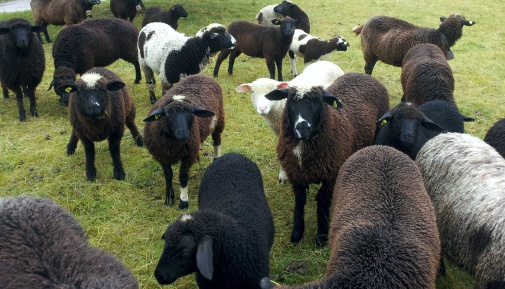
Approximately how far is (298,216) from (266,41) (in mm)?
5588

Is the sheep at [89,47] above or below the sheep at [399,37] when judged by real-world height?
below

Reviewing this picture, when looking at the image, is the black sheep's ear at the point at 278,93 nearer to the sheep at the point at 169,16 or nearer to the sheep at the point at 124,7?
the sheep at the point at 169,16

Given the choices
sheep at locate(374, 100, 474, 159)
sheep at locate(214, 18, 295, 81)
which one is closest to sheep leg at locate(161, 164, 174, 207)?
sheep at locate(374, 100, 474, 159)

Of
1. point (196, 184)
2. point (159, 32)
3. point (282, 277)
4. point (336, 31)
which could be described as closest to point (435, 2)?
point (336, 31)

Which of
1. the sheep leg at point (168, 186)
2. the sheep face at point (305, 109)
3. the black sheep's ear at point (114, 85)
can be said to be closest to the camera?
the sheep face at point (305, 109)

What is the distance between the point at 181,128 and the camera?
4660 millimetres

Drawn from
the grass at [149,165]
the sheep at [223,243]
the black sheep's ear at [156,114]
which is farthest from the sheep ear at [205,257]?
the black sheep's ear at [156,114]

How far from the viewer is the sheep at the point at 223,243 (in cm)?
313

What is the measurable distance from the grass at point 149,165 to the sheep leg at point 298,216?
10 cm

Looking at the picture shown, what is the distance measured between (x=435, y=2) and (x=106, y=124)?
1539cm

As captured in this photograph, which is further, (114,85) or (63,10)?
(63,10)

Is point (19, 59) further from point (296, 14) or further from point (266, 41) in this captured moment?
point (296, 14)

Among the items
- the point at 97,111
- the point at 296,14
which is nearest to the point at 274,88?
the point at 97,111

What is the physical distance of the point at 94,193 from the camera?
5418 millimetres
